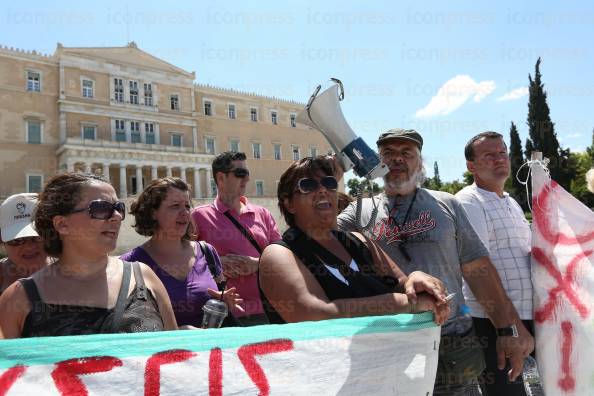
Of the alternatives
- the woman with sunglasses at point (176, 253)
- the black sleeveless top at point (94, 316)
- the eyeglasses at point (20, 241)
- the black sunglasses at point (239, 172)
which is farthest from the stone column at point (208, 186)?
the black sleeveless top at point (94, 316)

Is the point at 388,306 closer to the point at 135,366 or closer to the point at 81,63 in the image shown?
the point at 135,366

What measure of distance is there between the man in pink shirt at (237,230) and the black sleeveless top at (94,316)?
1.31 meters

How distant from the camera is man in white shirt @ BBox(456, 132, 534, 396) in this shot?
8.82ft

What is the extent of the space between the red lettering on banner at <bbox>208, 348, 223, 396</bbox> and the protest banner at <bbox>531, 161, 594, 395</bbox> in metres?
2.03

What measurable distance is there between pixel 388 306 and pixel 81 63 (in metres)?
37.6

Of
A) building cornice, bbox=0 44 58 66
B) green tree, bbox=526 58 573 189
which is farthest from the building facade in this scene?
green tree, bbox=526 58 573 189

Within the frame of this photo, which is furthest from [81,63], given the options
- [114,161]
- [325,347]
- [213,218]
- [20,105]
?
[325,347]

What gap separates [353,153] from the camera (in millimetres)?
2297

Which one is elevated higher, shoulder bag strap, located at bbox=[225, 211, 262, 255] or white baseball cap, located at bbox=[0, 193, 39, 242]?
white baseball cap, located at bbox=[0, 193, 39, 242]

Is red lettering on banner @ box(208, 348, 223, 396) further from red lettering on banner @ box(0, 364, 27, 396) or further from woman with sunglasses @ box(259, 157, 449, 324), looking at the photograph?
red lettering on banner @ box(0, 364, 27, 396)

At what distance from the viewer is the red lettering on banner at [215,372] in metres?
1.65

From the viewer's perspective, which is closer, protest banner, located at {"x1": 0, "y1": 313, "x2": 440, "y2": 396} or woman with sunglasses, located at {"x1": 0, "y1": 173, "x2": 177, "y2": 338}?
protest banner, located at {"x1": 0, "y1": 313, "x2": 440, "y2": 396}

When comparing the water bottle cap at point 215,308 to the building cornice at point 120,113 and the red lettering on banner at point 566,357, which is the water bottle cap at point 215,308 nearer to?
the red lettering on banner at point 566,357

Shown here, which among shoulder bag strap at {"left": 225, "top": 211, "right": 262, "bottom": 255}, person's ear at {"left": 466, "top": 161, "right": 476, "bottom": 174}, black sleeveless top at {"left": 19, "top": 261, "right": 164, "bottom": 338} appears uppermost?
person's ear at {"left": 466, "top": 161, "right": 476, "bottom": 174}
